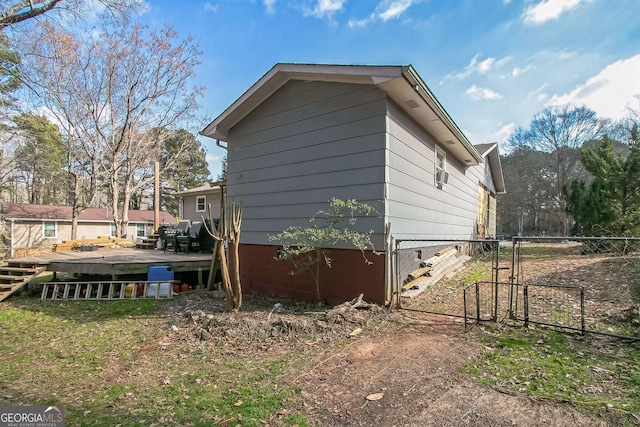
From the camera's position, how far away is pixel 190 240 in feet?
36.4

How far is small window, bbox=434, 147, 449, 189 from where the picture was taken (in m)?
8.36

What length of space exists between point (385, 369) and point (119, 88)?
69.9 feet

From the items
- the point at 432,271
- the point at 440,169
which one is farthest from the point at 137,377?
the point at 440,169

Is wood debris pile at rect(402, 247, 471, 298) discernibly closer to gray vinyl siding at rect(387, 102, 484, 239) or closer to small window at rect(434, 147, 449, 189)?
gray vinyl siding at rect(387, 102, 484, 239)

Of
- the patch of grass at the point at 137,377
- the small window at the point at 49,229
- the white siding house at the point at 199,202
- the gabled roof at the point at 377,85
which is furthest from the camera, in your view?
the small window at the point at 49,229

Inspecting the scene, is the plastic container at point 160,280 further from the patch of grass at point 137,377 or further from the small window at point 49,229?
the small window at point 49,229

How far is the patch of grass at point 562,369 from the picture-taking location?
2.70 meters

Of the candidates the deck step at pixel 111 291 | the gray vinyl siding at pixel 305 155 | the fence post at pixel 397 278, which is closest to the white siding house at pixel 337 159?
the gray vinyl siding at pixel 305 155

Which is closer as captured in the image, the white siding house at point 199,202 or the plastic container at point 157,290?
the plastic container at point 157,290

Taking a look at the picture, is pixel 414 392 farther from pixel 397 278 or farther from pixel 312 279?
pixel 312 279

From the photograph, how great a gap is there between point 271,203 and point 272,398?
4753 mm

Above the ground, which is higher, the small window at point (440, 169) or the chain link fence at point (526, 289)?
the small window at point (440, 169)

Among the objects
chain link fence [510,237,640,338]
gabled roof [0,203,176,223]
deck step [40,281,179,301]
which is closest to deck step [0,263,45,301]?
deck step [40,281,179,301]

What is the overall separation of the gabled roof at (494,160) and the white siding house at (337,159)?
5.44 metres
